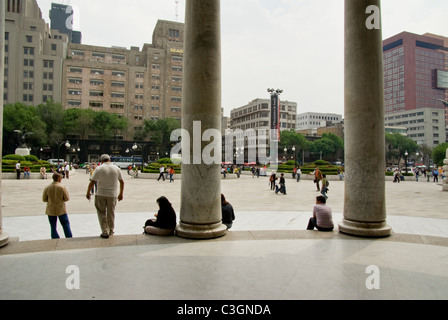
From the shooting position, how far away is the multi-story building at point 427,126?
119875 mm

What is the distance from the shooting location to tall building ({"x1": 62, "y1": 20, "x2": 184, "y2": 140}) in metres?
78.2

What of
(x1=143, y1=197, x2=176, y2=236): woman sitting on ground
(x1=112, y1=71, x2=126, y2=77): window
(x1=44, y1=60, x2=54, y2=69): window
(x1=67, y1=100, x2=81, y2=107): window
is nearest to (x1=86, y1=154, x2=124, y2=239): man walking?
(x1=143, y1=197, x2=176, y2=236): woman sitting on ground

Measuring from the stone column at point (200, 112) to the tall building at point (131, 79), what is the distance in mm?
75742

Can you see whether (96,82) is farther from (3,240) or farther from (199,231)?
(199,231)

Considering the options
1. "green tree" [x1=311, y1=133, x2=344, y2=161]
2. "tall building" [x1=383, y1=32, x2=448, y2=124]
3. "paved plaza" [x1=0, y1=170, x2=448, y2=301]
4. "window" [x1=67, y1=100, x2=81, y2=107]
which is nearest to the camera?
"paved plaza" [x1=0, y1=170, x2=448, y2=301]

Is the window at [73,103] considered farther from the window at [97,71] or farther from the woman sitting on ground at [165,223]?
the woman sitting on ground at [165,223]

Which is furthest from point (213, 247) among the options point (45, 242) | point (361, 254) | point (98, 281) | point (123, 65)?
point (123, 65)

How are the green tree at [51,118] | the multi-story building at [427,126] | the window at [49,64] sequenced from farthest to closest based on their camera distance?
the multi-story building at [427,126]
the window at [49,64]
the green tree at [51,118]

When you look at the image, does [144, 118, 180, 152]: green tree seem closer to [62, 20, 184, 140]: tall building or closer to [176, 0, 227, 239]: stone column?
[62, 20, 184, 140]: tall building

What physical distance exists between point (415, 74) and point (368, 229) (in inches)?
6388

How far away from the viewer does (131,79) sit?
270 feet

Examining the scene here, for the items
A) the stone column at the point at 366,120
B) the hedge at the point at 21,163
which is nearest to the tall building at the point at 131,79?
the hedge at the point at 21,163

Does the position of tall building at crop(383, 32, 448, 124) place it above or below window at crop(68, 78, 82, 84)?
above

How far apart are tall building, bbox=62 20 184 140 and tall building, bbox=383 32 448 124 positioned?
107273 mm
